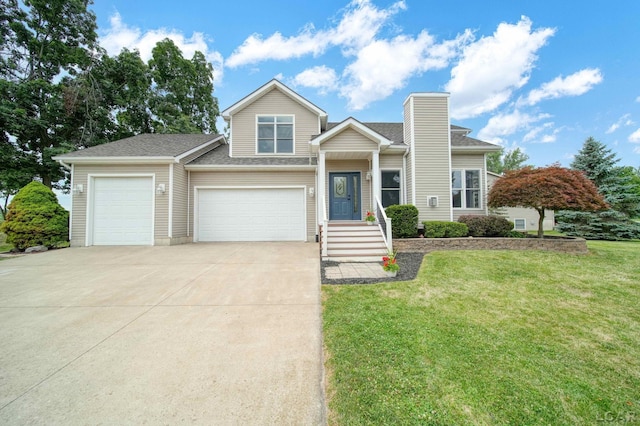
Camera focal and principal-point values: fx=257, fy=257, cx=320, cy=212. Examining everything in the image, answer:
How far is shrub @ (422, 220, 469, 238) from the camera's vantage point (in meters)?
8.91

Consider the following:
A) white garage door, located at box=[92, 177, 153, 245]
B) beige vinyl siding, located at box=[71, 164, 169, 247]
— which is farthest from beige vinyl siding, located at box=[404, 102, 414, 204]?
white garage door, located at box=[92, 177, 153, 245]

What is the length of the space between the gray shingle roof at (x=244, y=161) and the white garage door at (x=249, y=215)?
3.72ft

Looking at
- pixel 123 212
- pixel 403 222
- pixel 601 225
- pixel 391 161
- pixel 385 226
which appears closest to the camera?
pixel 385 226

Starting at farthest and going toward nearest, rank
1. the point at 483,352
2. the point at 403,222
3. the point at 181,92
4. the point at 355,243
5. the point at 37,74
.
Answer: the point at 181,92 → the point at 37,74 → the point at 403,222 → the point at 355,243 → the point at 483,352

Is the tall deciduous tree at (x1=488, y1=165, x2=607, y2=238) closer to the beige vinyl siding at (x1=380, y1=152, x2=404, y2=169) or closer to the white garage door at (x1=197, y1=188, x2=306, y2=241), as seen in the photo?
the beige vinyl siding at (x1=380, y1=152, x2=404, y2=169)

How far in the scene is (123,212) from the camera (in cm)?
1022

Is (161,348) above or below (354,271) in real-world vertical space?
below

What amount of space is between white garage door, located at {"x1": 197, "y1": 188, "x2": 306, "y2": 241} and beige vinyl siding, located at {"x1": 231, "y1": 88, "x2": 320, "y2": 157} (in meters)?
2.16

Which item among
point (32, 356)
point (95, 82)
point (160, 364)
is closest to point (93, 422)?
point (160, 364)

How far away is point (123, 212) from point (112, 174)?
1591 millimetres

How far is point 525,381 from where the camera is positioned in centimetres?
224

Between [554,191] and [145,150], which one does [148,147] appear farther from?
[554,191]

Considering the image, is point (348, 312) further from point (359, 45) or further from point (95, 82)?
point (95, 82)

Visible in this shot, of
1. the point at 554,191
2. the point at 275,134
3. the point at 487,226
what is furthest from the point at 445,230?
the point at 275,134
